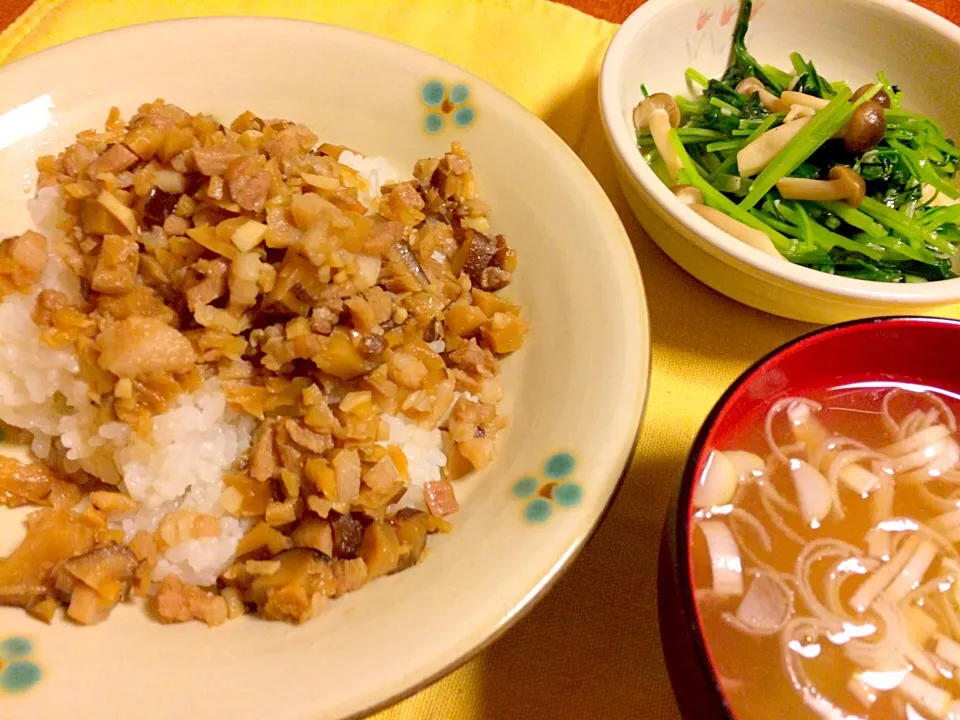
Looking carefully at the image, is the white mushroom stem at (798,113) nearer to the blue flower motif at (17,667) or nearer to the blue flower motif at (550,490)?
the blue flower motif at (550,490)

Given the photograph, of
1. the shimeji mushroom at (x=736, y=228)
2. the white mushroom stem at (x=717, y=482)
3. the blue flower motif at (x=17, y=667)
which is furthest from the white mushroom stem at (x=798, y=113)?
the blue flower motif at (x=17, y=667)

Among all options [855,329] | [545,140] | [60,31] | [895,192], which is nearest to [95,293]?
[545,140]

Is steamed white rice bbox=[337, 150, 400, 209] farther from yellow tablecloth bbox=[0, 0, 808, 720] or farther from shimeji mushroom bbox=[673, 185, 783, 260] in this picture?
shimeji mushroom bbox=[673, 185, 783, 260]

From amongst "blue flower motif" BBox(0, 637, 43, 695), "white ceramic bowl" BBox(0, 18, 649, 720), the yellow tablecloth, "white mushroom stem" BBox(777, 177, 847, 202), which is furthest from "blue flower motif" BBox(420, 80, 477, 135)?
"blue flower motif" BBox(0, 637, 43, 695)

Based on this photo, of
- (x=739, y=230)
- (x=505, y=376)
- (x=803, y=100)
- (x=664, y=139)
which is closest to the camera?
(x=505, y=376)

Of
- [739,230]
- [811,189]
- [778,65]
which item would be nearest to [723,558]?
[739,230]

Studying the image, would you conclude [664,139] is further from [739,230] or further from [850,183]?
[850,183]
